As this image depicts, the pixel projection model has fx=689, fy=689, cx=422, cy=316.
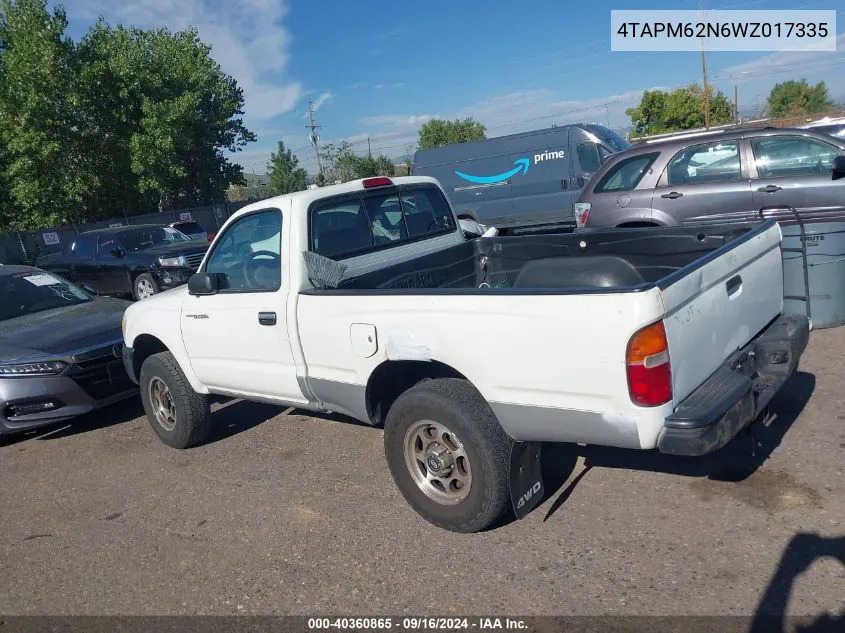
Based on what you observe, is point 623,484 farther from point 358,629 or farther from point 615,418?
point 358,629

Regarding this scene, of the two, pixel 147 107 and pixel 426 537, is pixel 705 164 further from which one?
pixel 147 107

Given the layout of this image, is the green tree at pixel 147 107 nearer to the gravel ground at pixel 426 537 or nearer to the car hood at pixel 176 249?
the car hood at pixel 176 249

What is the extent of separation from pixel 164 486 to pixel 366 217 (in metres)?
2.36

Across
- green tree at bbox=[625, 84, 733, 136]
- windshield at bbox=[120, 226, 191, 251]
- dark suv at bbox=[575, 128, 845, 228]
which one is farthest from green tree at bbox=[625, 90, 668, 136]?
dark suv at bbox=[575, 128, 845, 228]

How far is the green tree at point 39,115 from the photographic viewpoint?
Answer: 25.6m

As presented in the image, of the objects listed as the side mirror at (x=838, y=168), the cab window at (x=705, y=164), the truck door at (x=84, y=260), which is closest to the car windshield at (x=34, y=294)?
the truck door at (x=84, y=260)

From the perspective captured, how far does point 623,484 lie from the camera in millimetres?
4020

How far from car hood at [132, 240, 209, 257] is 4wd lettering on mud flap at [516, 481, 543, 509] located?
10.4 m

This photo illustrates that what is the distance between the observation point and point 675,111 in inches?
1971

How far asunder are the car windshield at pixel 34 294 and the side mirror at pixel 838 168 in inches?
310

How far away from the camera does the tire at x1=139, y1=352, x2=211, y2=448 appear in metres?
5.26

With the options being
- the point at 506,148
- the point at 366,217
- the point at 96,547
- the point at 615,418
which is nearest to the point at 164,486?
the point at 96,547

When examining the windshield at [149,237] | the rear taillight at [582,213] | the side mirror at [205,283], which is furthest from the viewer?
the windshield at [149,237]

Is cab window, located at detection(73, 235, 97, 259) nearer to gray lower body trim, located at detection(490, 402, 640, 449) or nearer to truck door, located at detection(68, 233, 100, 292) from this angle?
truck door, located at detection(68, 233, 100, 292)
